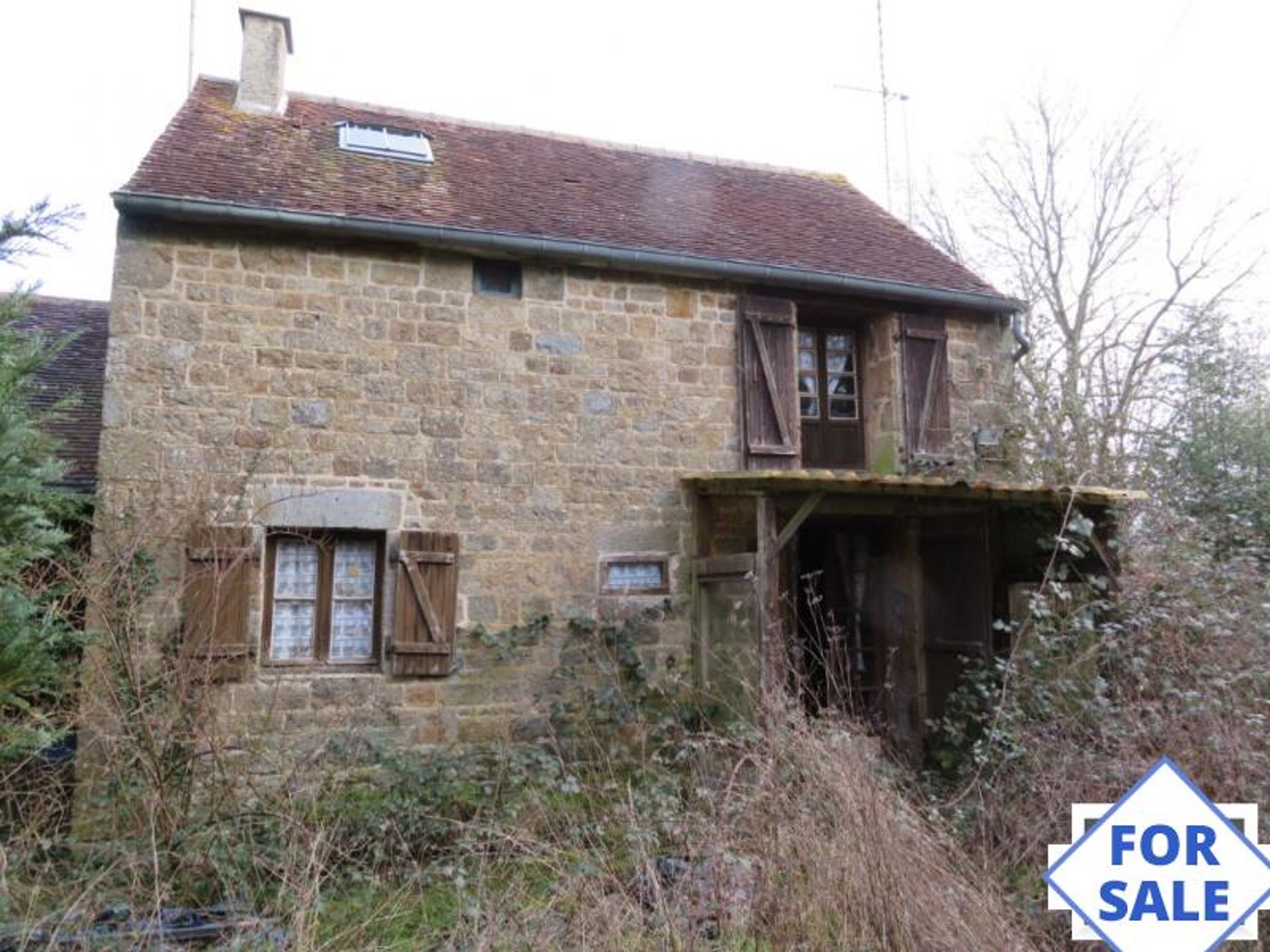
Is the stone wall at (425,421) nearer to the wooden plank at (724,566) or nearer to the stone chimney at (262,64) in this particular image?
the wooden plank at (724,566)

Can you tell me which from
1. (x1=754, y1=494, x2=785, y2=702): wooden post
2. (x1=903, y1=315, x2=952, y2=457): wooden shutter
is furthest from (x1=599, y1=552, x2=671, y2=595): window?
(x1=903, y1=315, x2=952, y2=457): wooden shutter

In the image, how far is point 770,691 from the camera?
6004mm

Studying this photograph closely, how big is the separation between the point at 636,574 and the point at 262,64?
6.06 metres

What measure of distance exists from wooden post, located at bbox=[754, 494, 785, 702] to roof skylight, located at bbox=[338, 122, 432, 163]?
467 cm

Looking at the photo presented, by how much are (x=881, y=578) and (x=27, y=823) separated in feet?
21.9

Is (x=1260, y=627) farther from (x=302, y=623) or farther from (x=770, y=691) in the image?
(x=302, y=623)

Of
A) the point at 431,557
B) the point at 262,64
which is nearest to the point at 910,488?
the point at 431,557

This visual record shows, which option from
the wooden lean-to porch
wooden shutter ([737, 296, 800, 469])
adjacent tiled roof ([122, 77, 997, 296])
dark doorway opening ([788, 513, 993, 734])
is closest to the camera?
the wooden lean-to porch

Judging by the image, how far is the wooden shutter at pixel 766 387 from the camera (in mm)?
8047

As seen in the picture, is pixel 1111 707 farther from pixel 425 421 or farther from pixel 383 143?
pixel 383 143

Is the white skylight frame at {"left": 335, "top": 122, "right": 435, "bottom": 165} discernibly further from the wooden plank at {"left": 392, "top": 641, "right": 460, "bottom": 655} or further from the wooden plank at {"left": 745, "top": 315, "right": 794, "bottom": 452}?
the wooden plank at {"left": 392, "top": 641, "right": 460, "bottom": 655}

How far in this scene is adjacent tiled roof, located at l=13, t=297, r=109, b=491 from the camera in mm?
7191

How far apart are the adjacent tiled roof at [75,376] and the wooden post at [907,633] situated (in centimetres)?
651

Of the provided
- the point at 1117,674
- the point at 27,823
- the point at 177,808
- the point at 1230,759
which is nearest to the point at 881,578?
the point at 1117,674
